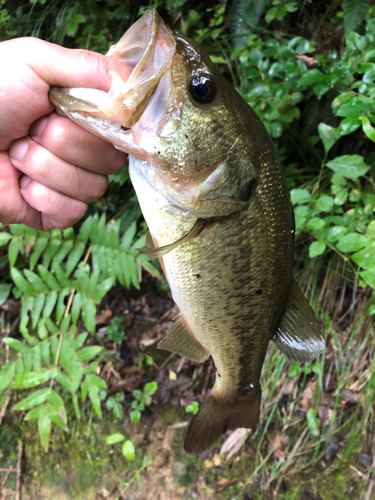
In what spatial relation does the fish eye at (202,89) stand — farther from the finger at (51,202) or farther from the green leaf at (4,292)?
the green leaf at (4,292)

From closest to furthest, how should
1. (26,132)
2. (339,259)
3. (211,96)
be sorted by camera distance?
(211,96)
(26,132)
(339,259)

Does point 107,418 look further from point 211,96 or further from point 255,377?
point 211,96

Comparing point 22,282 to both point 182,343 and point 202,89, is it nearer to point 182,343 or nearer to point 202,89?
point 182,343

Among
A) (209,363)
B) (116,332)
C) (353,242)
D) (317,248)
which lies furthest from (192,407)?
(353,242)

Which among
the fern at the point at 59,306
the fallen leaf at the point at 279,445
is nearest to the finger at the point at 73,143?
the fern at the point at 59,306

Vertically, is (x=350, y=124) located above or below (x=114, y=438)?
above

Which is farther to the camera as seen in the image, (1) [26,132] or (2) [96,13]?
(2) [96,13]

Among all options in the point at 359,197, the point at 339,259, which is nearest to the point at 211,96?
the point at 359,197
